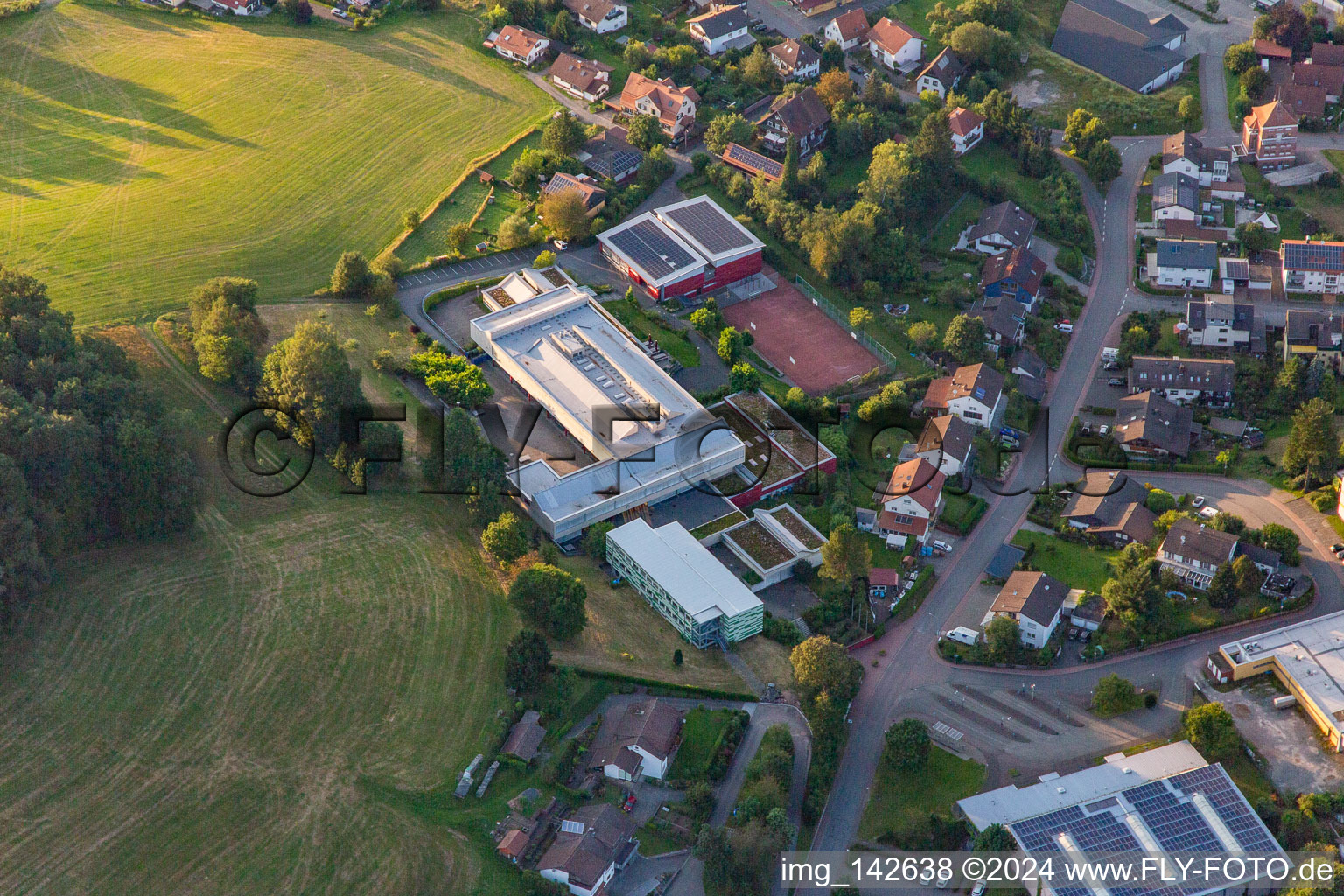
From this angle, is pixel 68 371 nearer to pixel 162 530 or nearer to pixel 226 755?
pixel 162 530

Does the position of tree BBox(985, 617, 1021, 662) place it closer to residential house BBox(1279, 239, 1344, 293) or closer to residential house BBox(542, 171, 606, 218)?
residential house BBox(1279, 239, 1344, 293)

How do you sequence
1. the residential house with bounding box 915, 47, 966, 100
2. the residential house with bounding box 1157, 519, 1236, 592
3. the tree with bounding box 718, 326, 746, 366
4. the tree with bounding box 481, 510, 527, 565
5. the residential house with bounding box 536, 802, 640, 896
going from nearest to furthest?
the residential house with bounding box 536, 802, 640, 896, the tree with bounding box 481, 510, 527, 565, the residential house with bounding box 1157, 519, 1236, 592, the tree with bounding box 718, 326, 746, 366, the residential house with bounding box 915, 47, 966, 100

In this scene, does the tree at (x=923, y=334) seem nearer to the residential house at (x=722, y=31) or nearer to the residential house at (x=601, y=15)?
the residential house at (x=722, y=31)

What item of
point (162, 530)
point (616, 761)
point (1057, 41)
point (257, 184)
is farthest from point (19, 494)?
point (1057, 41)

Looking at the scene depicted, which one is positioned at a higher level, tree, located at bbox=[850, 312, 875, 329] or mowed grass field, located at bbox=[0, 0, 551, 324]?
mowed grass field, located at bbox=[0, 0, 551, 324]

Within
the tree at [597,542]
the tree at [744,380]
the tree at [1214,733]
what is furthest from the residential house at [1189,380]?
the tree at [597,542]

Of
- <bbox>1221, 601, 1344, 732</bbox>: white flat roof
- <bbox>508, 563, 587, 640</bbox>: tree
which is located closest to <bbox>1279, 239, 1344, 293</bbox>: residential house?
<bbox>1221, 601, 1344, 732</bbox>: white flat roof
